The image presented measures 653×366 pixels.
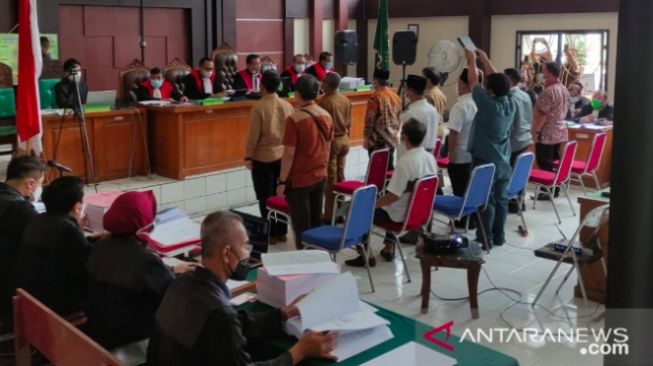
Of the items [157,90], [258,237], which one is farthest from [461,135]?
[157,90]

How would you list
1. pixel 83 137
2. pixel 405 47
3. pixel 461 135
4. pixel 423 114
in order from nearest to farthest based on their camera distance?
pixel 423 114
pixel 461 135
pixel 83 137
pixel 405 47

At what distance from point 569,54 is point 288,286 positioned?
1033 cm

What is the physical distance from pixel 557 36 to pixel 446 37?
2.30 meters

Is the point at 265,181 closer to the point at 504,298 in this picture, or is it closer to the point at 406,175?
the point at 406,175

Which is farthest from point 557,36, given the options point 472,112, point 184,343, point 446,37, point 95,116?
point 184,343

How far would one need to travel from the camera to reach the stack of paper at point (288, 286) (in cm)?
259

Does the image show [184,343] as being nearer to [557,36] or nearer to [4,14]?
[4,14]

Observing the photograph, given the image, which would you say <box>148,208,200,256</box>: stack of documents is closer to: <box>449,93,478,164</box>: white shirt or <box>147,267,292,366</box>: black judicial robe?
<box>147,267,292,366</box>: black judicial robe

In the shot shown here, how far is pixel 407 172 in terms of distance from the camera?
509cm

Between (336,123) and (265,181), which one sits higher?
(336,123)

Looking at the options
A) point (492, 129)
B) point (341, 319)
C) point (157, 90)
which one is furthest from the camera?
point (157, 90)

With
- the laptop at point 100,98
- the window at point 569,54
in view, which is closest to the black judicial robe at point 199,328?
the laptop at point 100,98

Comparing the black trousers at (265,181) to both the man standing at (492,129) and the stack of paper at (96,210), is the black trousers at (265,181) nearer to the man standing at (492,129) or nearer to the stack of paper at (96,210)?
the man standing at (492,129)

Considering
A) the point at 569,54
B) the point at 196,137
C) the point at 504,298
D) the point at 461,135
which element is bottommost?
the point at 504,298
